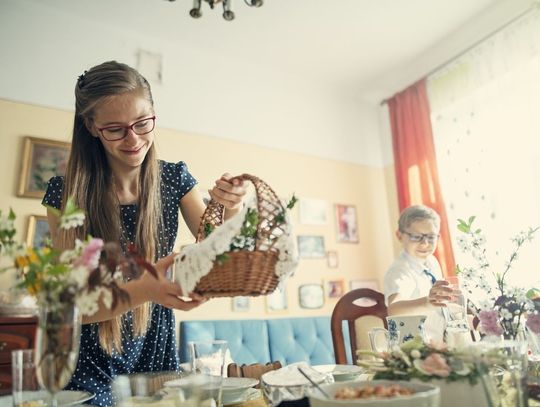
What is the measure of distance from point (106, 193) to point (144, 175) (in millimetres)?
123

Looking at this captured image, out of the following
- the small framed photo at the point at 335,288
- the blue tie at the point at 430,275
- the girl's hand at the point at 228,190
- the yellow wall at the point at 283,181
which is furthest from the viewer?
the small framed photo at the point at 335,288

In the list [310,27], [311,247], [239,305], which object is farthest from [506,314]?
[310,27]

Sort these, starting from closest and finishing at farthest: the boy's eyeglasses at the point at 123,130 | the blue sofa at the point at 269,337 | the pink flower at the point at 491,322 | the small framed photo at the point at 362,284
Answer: the pink flower at the point at 491,322 → the boy's eyeglasses at the point at 123,130 → the blue sofa at the point at 269,337 → the small framed photo at the point at 362,284

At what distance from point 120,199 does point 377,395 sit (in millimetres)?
940

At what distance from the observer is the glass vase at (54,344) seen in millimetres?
657

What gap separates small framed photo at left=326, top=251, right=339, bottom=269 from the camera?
3639 millimetres

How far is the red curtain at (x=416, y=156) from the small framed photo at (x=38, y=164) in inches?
105

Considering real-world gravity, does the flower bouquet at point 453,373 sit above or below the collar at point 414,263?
below

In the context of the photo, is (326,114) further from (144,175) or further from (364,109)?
(144,175)

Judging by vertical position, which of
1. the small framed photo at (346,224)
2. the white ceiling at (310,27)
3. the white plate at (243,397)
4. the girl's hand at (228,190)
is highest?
the white ceiling at (310,27)

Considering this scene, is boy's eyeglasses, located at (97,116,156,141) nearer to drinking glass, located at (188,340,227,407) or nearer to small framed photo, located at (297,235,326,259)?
drinking glass, located at (188,340,227,407)

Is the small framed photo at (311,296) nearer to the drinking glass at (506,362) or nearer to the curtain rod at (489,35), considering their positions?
the curtain rod at (489,35)

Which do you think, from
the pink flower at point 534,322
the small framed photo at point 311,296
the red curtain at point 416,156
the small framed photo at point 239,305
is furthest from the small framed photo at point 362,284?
the pink flower at point 534,322

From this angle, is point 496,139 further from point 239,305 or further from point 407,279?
point 239,305
